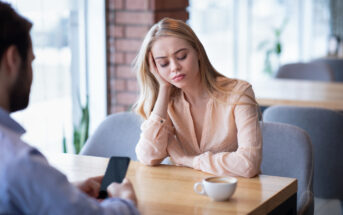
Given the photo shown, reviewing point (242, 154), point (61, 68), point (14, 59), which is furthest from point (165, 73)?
point (61, 68)

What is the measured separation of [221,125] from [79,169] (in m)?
0.57

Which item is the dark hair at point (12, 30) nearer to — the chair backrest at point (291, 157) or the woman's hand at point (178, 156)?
the woman's hand at point (178, 156)

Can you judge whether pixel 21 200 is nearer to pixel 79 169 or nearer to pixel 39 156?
pixel 39 156

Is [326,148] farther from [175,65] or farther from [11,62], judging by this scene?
[11,62]

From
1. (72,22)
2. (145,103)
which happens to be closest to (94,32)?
(72,22)

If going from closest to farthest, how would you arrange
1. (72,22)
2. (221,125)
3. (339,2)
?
1. (221,125)
2. (72,22)
3. (339,2)

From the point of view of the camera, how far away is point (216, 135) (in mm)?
2205

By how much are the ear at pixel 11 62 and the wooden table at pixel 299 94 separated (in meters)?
2.48

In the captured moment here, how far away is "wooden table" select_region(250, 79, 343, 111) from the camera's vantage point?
3510mm

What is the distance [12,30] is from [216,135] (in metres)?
1.09

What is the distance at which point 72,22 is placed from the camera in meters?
3.63

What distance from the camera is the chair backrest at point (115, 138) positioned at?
2520 millimetres

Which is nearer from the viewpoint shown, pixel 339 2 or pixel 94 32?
pixel 94 32

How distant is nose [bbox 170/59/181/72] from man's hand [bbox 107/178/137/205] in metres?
0.63
